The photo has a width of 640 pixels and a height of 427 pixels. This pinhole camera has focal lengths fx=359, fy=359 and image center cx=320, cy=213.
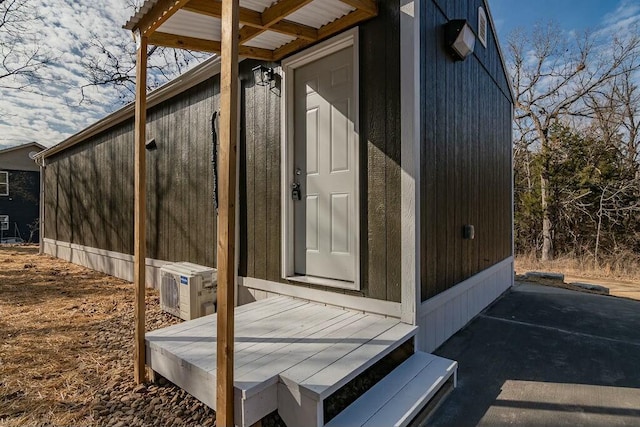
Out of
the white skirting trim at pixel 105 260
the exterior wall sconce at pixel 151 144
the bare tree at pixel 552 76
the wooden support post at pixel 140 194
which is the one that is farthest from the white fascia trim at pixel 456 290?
the bare tree at pixel 552 76

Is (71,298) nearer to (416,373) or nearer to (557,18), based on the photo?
(416,373)

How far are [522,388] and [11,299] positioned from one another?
5.84 meters

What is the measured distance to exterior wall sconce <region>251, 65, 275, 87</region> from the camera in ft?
11.3

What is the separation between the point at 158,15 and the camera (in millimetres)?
2258

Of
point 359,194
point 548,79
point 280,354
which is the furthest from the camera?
point 548,79

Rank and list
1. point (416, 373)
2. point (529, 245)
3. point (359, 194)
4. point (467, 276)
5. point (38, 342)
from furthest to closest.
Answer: point (529, 245) < point (467, 276) < point (38, 342) < point (359, 194) < point (416, 373)

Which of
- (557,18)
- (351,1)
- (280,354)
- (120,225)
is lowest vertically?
(280,354)

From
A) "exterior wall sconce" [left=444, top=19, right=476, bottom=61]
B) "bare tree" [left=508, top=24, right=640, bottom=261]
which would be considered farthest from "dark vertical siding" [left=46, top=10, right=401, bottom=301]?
"bare tree" [left=508, top=24, right=640, bottom=261]

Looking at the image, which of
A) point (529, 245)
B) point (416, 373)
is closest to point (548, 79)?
point (529, 245)

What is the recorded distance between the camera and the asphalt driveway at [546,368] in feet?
6.47

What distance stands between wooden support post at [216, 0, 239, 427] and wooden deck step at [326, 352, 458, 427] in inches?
20.9

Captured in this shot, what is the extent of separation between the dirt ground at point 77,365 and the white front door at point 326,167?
143 cm

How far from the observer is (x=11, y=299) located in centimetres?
470

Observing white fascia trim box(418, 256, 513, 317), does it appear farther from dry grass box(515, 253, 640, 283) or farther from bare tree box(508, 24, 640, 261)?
bare tree box(508, 24, 640, 261)
